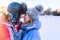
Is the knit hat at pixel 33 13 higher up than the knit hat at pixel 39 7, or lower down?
lower down

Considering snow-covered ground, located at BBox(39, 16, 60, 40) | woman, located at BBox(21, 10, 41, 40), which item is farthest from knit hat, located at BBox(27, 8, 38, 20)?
snow-covered ground, located at BBox(39, 16, 60, 40)

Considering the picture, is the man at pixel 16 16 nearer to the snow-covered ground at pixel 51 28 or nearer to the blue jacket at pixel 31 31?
the blue jacket at pixel 31 31

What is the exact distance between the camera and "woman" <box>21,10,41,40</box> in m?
0.93

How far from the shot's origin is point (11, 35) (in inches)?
36.7

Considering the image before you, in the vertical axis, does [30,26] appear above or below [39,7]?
below

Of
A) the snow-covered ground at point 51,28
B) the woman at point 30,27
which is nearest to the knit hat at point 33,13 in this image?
the woman at point 30,27

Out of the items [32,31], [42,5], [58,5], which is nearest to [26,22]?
[32,31]

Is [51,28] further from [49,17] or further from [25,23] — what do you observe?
[25,23]

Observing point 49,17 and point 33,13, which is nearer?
point 33,13

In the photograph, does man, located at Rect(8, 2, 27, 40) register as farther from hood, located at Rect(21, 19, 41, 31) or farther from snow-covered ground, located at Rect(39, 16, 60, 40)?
snow-covered ground, located at Rect(39, 16, 60, 40)

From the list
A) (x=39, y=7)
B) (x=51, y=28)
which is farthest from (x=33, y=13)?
(x=51, y=28)

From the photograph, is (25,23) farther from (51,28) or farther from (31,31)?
(51,28)

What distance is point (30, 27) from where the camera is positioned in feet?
3.10

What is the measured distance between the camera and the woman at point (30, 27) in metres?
0.93
